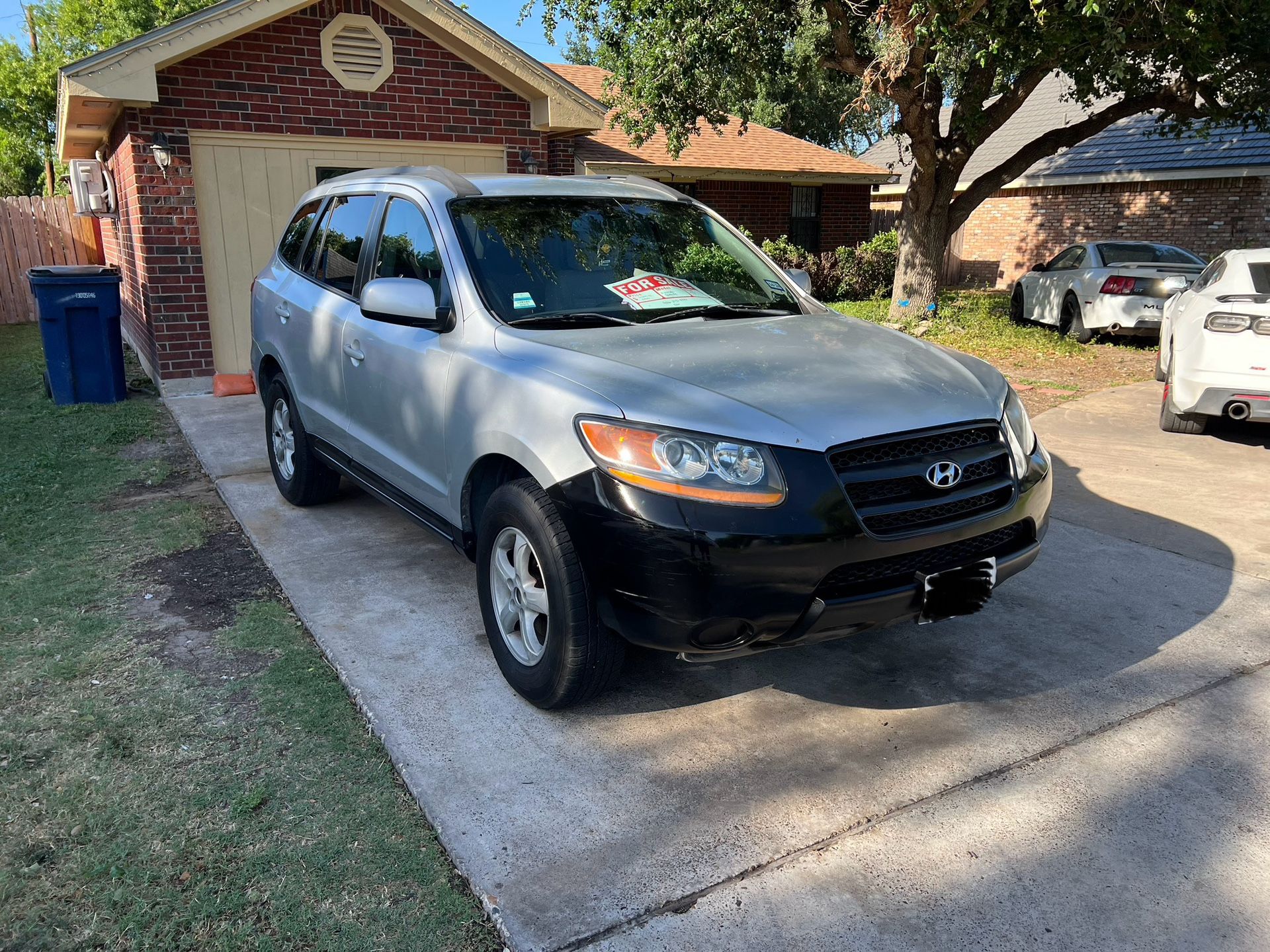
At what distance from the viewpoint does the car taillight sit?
12.7 meters

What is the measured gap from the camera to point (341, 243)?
5004 mm

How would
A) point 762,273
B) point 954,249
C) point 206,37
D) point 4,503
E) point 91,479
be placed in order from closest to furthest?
point 762,273, point 4,503, point 91,479, point 206,37, point 954,249

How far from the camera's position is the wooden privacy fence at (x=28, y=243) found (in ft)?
56.3

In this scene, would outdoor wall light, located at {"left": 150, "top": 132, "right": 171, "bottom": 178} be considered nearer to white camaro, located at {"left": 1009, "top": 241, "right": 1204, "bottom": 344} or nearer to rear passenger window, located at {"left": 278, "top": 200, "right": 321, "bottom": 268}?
rear passenger window, located at {"left": 278, "top": 200, "right": 321, "bottom": 268}

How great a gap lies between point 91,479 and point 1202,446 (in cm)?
818

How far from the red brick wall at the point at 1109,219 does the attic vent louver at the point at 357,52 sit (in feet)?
55.7

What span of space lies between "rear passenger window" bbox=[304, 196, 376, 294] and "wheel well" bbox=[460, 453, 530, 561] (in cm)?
161

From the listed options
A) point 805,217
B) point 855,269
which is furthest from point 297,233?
point 805,217

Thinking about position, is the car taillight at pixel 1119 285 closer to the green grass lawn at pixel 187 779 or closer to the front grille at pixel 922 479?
the front grille at pixel 922 479

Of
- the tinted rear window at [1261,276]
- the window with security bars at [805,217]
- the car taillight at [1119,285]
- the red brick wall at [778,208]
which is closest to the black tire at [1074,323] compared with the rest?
the car taillight at [1119,285]

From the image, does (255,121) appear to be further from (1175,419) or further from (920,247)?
(920,247)

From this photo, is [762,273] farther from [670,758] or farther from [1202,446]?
[1202,446]

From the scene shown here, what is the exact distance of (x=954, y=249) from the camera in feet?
85.7

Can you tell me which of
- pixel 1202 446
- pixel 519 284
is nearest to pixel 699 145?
pixel 1202 446
